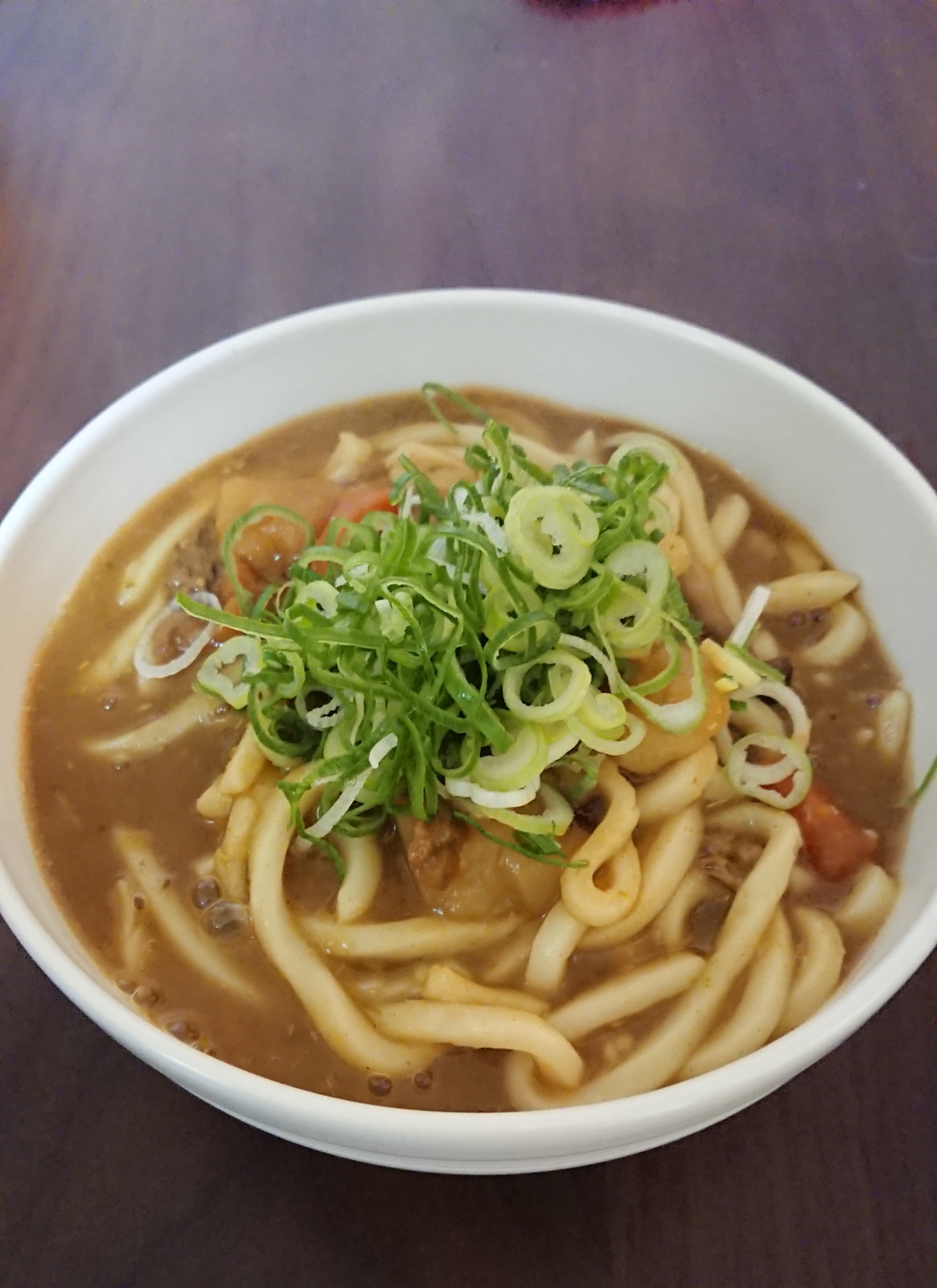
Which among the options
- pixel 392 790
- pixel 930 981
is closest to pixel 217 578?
pixel 392 790

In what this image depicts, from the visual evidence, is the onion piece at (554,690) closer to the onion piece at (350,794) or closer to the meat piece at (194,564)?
the onion piece at (350,794)

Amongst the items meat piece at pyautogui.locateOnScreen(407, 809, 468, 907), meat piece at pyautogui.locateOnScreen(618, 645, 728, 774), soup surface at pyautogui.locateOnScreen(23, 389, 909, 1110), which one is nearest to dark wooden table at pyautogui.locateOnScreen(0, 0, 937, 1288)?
soup surface at pyautogui.locateOnScreen(23, 389, 909, 1110)

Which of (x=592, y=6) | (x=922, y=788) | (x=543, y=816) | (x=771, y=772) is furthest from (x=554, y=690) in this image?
(x=592, y=6)

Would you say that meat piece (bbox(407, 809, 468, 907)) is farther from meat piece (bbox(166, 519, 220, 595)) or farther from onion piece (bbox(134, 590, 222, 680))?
meat piece (bbox(166, 519, 220, 595))

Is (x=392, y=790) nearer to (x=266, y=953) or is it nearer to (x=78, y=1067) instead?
(x=266, y=953)

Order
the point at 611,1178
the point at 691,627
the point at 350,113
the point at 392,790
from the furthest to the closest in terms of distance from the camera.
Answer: the point at 350,113 < the point at 691,627 < the point at 392,790 < the point at 611,1178

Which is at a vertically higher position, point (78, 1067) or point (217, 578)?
point (217, 578)

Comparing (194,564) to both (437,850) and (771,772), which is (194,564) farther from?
(771,772)
